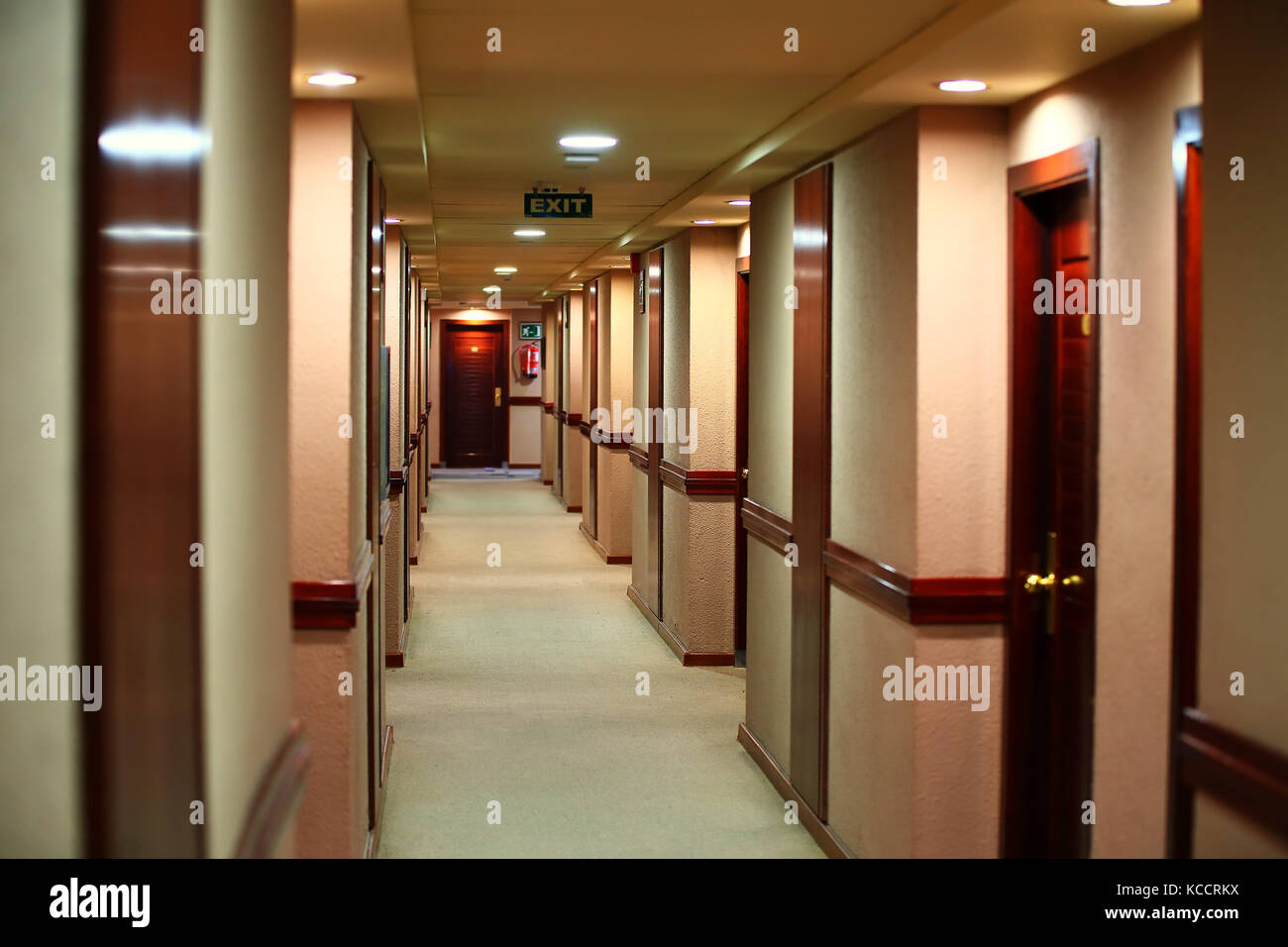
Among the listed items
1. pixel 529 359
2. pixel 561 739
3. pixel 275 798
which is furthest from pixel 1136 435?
pixel 529 359

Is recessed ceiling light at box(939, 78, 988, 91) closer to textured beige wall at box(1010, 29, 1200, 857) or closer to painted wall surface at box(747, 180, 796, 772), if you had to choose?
textured beige wall at box(1010, 29, 1200, 857)

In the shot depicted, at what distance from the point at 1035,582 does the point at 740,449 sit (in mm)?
3917

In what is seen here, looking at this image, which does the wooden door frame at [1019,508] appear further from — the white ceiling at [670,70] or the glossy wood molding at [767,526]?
the glossy wood molding at [767,526]

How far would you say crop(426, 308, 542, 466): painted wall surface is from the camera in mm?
20328

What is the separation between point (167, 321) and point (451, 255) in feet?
30.8

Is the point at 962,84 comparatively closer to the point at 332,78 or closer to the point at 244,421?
the point at 332,78

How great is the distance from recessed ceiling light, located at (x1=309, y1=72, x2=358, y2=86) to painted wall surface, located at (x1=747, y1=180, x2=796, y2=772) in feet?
7.24

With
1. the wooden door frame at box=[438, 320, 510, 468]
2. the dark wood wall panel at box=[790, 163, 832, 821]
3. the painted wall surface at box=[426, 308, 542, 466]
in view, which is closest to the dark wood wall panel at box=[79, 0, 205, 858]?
the dark wood wall panel at box=[790, 163, 832, 821]

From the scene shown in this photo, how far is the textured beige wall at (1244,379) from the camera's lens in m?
2.17

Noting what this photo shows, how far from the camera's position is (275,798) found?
1.94 meters

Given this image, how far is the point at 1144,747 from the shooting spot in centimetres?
312

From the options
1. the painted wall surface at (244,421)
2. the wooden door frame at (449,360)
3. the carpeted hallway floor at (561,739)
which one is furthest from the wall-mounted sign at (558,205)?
the wooden door frame at (449,360)

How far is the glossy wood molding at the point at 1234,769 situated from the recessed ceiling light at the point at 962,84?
1788 mm

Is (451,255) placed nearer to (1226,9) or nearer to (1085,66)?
(1085,66)
